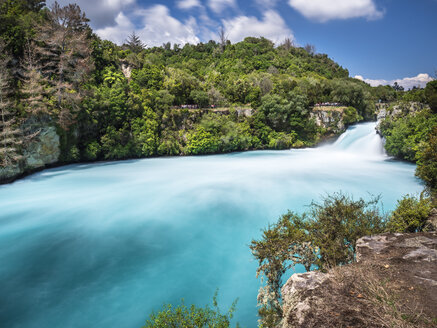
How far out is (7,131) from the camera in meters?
16.7

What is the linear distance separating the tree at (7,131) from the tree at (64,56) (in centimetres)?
346

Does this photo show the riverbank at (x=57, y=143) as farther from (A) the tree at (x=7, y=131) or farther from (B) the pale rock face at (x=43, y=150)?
(A) the tree at (x=7, y=131)

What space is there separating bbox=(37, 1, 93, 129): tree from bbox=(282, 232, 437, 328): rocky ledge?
77.3ft

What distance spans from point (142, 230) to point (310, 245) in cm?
810

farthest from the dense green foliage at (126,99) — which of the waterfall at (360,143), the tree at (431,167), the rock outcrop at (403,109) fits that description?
the tree at (431,167)

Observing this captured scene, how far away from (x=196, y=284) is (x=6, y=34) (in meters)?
27.7

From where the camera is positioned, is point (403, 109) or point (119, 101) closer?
point (403, 109)

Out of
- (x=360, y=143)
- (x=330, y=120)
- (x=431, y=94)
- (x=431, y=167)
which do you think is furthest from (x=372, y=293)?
(x=330, y=120)

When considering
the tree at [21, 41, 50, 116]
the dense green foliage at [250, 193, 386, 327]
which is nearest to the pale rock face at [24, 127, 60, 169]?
the tree at [21, 41, 50, 116]

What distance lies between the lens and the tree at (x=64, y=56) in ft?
71.4

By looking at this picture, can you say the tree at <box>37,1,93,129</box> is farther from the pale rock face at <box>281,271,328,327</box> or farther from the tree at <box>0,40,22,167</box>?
the pale rock face at <box>281,271,328,327</box>

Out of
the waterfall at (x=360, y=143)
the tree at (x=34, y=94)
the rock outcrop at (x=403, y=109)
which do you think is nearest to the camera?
the tree at (x=34, y=94)

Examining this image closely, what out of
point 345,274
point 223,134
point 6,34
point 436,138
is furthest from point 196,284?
point 6,34

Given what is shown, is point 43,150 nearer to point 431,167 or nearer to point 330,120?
point 431,167
